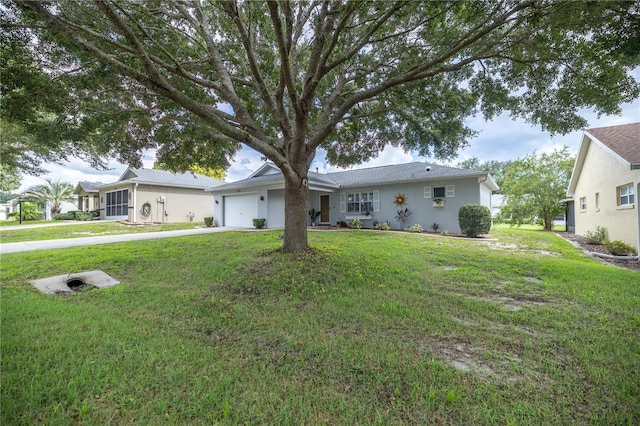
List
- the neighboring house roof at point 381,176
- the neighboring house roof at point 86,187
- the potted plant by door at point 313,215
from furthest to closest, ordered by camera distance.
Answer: the neighboring house roof at point 86,187, the potted plant by door at point 313,215, the neighboring house roof at point 381,176

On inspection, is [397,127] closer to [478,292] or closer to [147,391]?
[478,292]

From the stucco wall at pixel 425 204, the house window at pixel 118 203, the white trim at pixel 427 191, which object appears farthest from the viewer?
the house window at pixel 118 203

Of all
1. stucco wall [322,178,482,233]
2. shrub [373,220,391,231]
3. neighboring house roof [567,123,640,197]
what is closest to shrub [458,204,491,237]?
stucco wall [322,178,482,233]

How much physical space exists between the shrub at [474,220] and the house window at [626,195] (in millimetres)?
4233

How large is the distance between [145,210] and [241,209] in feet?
24.5

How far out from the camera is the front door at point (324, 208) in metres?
18.0

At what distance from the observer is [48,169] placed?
48.7 feet

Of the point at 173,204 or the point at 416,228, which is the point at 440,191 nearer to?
the point at 416,228

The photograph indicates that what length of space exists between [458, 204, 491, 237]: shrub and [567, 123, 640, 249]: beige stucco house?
13.7ft

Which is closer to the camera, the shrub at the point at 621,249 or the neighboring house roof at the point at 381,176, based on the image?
the shrub at the point at 621,249

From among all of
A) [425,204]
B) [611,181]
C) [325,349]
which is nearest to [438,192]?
[425,204]

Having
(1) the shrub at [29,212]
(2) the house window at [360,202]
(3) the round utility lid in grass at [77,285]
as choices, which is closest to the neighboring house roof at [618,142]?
(2) the house window at [360,202]

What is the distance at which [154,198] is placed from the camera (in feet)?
64.2

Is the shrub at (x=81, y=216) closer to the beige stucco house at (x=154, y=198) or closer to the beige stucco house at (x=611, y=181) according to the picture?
the beige stucco house at (x=154, y=198)
